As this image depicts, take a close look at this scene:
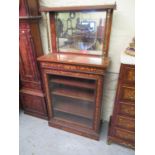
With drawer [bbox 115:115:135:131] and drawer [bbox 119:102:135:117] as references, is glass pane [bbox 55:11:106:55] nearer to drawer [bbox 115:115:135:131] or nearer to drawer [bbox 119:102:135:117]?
drawer [bbox 119:102:135:117]

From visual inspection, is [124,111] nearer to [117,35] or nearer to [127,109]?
[127,109]

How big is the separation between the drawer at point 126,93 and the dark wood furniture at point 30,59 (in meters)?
1.05

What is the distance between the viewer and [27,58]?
177 centimetres

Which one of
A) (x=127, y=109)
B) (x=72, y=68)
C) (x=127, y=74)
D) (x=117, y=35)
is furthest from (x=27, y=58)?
(x=127, y=109)

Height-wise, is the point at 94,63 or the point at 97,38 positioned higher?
the point at 97,38

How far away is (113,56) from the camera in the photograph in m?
1.63

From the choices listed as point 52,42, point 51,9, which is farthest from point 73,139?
point 51,9

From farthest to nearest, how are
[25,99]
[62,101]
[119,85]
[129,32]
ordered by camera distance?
[25,99]
[62,101]
[129,32]
[119,85]

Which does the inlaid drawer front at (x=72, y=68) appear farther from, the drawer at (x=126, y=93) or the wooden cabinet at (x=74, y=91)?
the drawer at (x=126, y=93)

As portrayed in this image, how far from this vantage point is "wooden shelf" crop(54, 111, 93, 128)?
70.2 inches

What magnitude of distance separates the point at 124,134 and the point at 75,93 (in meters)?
0.71

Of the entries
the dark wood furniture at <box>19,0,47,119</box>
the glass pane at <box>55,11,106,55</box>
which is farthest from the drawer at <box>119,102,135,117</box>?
the dark wood furniture at <box>19,0,47,119</box>
